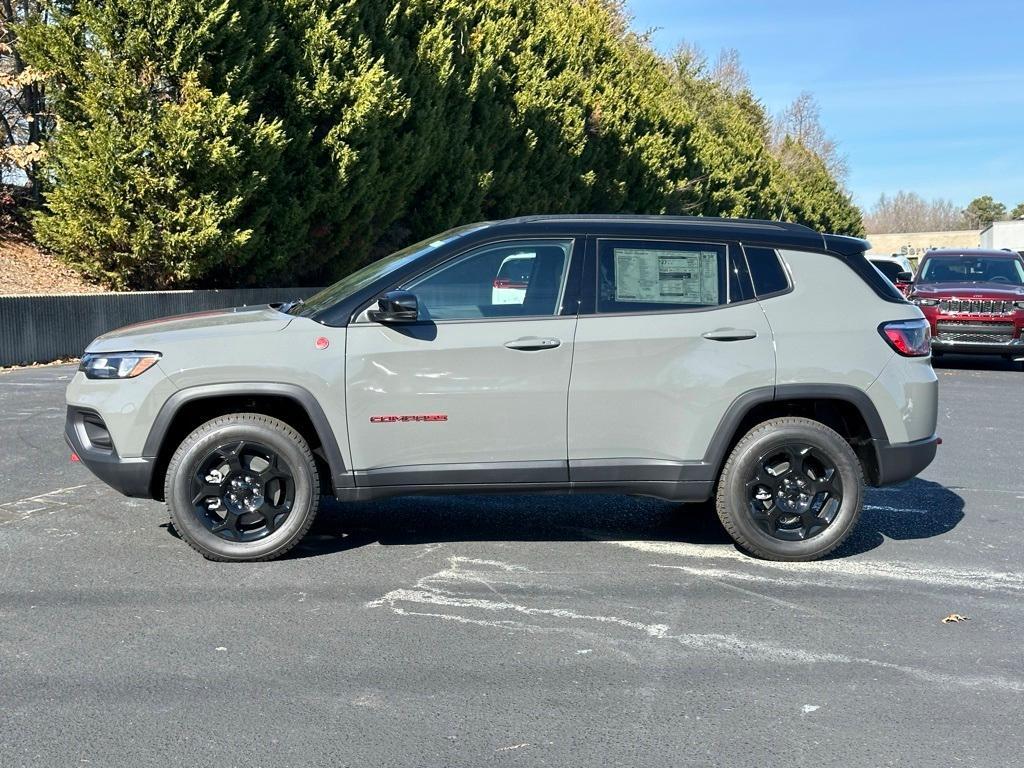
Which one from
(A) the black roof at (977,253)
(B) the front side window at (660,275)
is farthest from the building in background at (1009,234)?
(B) the front side window at (660,275)

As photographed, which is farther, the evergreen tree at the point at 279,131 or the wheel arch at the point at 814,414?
the evergreen tree at the point at 279,131

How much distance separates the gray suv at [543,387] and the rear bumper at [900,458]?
17mm

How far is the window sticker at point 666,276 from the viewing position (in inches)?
231

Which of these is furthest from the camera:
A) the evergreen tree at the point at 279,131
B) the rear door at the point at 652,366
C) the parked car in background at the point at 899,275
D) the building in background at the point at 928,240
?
the building in background at the point at 928,240

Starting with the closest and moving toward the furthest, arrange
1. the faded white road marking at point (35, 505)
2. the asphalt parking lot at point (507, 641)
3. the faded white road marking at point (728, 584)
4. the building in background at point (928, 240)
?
1. the asphalt parking lot at point (507, 641)
2. the faded white road marking at point (728, 584)
3. the faded white road marking at point (35, 505)
4. the building in background at point (928, 240)

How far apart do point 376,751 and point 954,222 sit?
176366mm

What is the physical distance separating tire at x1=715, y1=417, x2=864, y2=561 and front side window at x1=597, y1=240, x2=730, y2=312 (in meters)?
0.82

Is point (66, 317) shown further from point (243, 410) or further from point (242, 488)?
point (242, 488)

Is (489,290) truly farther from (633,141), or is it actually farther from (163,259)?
(633,141)

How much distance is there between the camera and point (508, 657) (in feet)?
14.7

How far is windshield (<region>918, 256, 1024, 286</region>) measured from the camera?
57.5ft

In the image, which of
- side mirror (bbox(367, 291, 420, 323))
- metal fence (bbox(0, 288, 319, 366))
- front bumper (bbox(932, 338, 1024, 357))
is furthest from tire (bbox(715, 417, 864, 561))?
metal fence (bbox(0, 288, 319, 366))

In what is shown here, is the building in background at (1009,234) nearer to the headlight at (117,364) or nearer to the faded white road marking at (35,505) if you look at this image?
the faded white road marking at (35,505)

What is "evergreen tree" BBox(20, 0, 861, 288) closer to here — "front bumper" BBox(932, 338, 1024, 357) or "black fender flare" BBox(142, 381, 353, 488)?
"front bumper" BBox(932, 338, 1024, 357)
